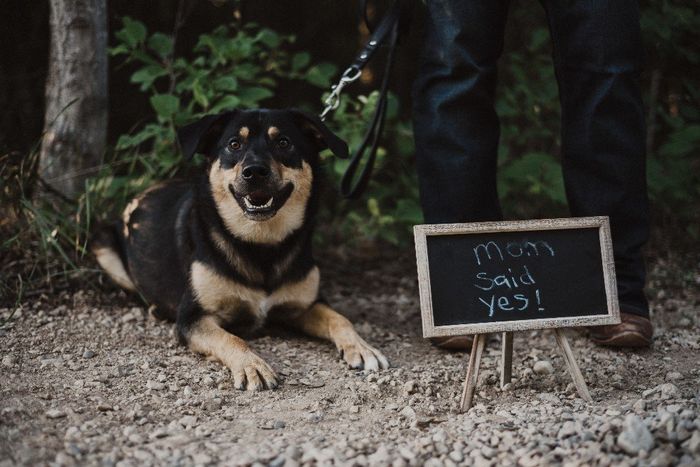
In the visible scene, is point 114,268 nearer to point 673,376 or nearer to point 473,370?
point 473,370

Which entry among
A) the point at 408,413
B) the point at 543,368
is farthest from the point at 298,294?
the point at 543,368

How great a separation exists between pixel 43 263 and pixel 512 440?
2695mm

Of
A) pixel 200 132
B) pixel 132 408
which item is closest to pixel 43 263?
pixel 200 132

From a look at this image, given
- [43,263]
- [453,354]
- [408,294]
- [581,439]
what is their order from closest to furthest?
[581,439] < [453,354] < [43,263] < [408,294]

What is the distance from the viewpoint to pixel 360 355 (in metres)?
2.86

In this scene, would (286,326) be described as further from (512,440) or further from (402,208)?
(512,440)

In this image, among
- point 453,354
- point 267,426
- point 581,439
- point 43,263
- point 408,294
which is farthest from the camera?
point 408,294

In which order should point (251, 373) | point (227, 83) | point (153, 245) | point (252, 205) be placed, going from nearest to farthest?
1. point (251, 373)
2. point (252, 205)
3. point (153, 245)
4. point (227, 83)

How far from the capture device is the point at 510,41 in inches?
196

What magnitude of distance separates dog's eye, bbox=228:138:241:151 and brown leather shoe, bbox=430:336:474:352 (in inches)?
49.7

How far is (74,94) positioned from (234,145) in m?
1.33

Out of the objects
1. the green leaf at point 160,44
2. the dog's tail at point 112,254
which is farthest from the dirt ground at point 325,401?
the green leaf at point 160,44

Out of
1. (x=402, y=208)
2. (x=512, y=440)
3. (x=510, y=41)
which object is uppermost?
(x=510, y=41)

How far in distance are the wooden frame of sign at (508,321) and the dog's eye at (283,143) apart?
1.04 meters
